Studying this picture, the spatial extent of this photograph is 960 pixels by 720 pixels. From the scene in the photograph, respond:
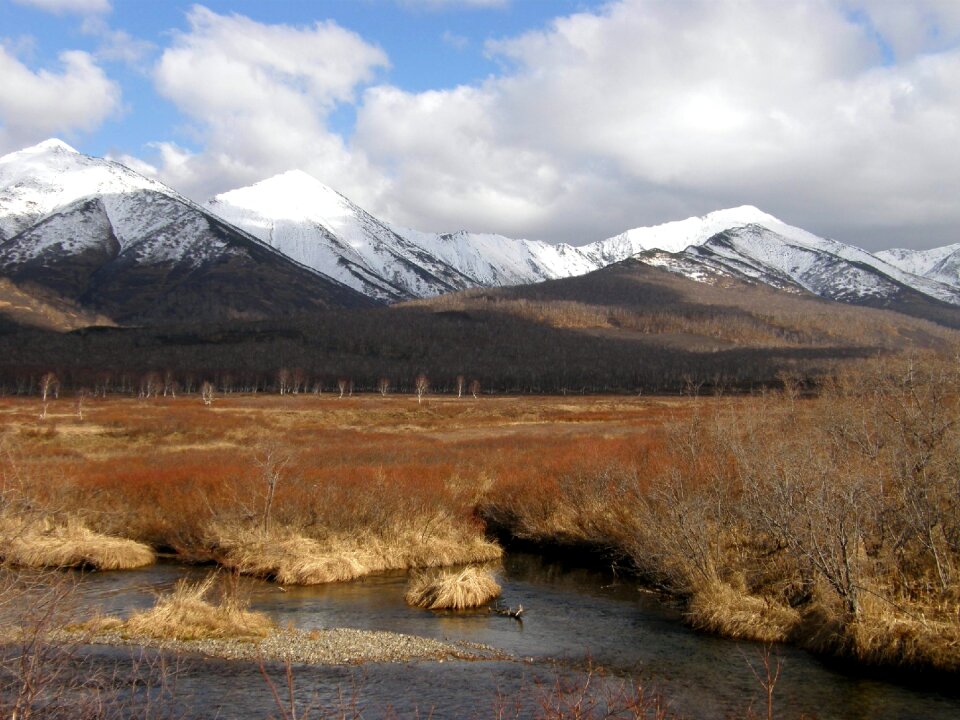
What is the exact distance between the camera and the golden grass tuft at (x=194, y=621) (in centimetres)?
2116

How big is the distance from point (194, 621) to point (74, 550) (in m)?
10.4

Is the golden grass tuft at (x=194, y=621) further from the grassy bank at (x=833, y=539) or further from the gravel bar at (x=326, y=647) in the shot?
the grassy bank at (x=833, y=539)

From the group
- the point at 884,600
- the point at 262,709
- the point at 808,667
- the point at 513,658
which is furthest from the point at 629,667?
the point at 262,709

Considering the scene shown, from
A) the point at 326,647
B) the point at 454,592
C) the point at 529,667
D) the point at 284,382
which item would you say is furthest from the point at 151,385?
the point at 529,667

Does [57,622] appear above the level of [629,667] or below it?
above

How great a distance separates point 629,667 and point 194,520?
1994 centimetres

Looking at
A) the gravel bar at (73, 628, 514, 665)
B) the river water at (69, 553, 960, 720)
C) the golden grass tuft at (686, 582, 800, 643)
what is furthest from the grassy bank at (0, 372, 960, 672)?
the gravel bar at (73, 628, 514, 665)

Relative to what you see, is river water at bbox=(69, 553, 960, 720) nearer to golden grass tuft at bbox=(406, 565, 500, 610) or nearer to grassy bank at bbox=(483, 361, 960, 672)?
golden grass tuft at bbox=(406, 565, 500, 610)

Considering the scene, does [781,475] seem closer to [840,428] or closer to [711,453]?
[840,428]

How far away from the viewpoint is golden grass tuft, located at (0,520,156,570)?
93.6 ft

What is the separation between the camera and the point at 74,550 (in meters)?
29.3

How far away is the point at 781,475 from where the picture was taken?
80.4ft

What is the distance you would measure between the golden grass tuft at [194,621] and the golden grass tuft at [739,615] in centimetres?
1233

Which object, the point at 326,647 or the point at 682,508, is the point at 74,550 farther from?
the point at 682,508
